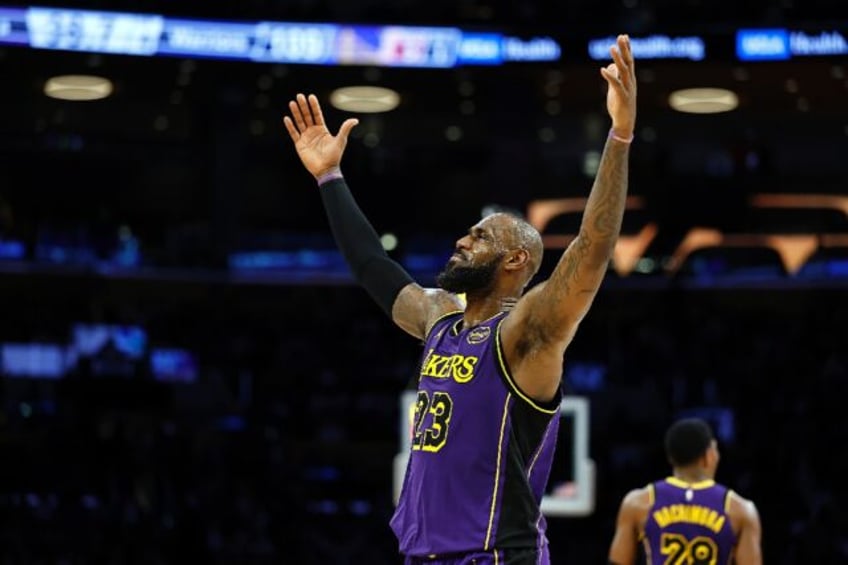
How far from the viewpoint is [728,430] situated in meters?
18.4

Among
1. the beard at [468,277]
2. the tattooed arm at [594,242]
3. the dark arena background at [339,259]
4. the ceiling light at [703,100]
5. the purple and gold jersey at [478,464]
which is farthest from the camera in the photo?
the ceiling light at [703,100]

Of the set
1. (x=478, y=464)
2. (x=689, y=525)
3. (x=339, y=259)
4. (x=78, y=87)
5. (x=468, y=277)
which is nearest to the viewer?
(x=478, y=464)

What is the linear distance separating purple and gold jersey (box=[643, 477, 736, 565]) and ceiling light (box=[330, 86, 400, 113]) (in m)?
13.2

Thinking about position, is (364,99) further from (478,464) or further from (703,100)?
(478,464)

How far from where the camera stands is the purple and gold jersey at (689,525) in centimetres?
794

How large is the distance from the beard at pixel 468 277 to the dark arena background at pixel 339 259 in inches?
461

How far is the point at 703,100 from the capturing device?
67.6 feet

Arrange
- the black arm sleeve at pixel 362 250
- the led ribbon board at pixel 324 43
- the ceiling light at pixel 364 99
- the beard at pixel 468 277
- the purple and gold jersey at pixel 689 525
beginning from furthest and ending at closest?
1. the ceiling light at pixel 364 99
2. the led ribbon board at pixel 324 43
3. the purple and gold jersey at pixel 689 525
4. the black arm sleeve at pixel 362 250
5. the beard at pixel 468 277

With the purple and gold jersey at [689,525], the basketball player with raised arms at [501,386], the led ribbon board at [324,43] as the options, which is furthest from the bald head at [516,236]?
the led ribbon board at [324,43]

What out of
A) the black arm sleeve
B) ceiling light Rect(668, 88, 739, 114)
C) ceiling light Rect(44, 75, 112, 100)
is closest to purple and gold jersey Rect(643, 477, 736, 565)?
the black arm sleeve

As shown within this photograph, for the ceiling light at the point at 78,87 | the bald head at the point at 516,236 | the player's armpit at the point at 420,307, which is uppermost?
the ceiling light at the point at 78,87

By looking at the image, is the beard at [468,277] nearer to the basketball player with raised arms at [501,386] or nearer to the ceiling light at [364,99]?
the basketball player with raised arms at [501,386]

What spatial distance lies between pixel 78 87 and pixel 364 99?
412 centimetres

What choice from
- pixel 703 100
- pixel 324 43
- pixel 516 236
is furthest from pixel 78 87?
pixel 516 236
